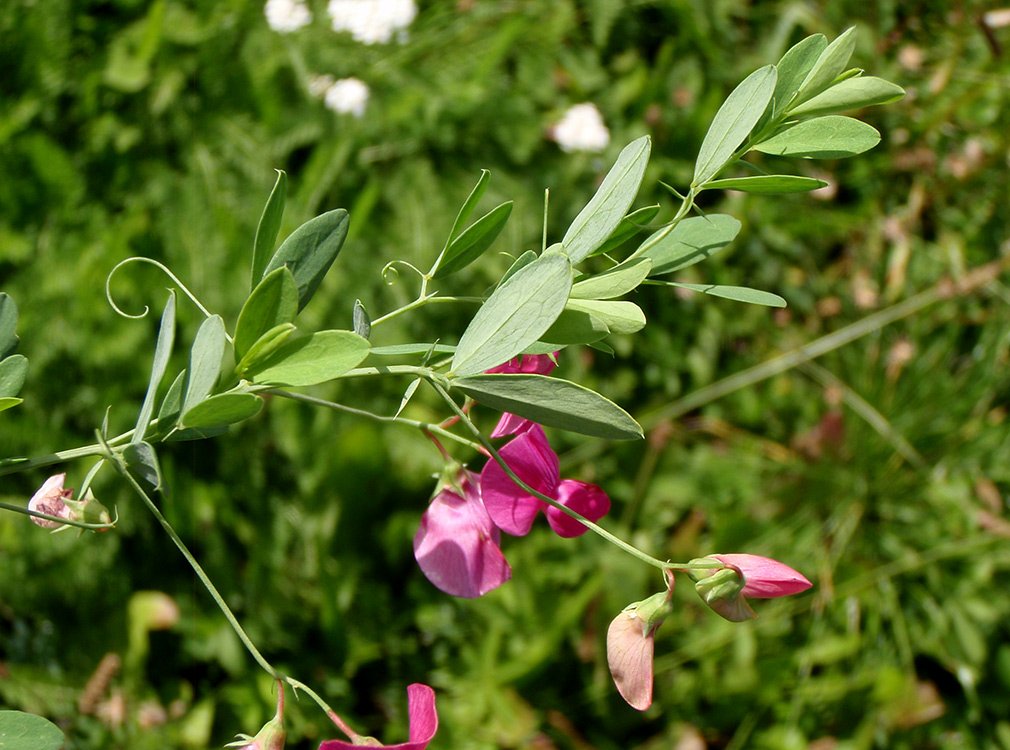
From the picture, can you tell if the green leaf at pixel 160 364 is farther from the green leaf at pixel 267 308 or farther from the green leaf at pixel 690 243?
the green leaf at pixel 690 243

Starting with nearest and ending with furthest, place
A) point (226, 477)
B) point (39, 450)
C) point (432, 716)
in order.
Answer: point (432, 716)
point (39, 450)
point (226, 477)

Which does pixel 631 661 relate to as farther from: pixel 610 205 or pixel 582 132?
pixel 582 132

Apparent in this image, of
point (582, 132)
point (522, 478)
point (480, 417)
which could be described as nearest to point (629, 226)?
point (522, 478)

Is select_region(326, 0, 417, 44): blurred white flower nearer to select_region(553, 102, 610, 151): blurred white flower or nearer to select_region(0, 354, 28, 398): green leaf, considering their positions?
select_region(553, 102, 610, 151): blurred white flower

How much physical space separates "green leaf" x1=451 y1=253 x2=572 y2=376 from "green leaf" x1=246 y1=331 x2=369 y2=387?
0.05 metres

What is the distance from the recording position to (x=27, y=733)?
1.33ft

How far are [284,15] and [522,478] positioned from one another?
131 centimetres

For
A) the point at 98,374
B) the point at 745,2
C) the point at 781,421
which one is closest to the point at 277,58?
the point at 98,374

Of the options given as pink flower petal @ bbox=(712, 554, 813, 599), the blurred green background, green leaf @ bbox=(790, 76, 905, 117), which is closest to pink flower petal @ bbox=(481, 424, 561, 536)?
pink flower petal @ bbox=(712, 554, 813, 599)

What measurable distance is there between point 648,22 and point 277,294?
1.73 m

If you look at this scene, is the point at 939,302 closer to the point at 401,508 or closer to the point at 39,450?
the point at 401,508

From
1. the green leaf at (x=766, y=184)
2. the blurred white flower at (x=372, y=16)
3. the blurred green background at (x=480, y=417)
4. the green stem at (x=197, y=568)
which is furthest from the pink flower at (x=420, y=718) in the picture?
the blurred white flower at (x=372, y=16)

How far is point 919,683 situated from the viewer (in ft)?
5.60

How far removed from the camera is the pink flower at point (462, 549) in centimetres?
51
